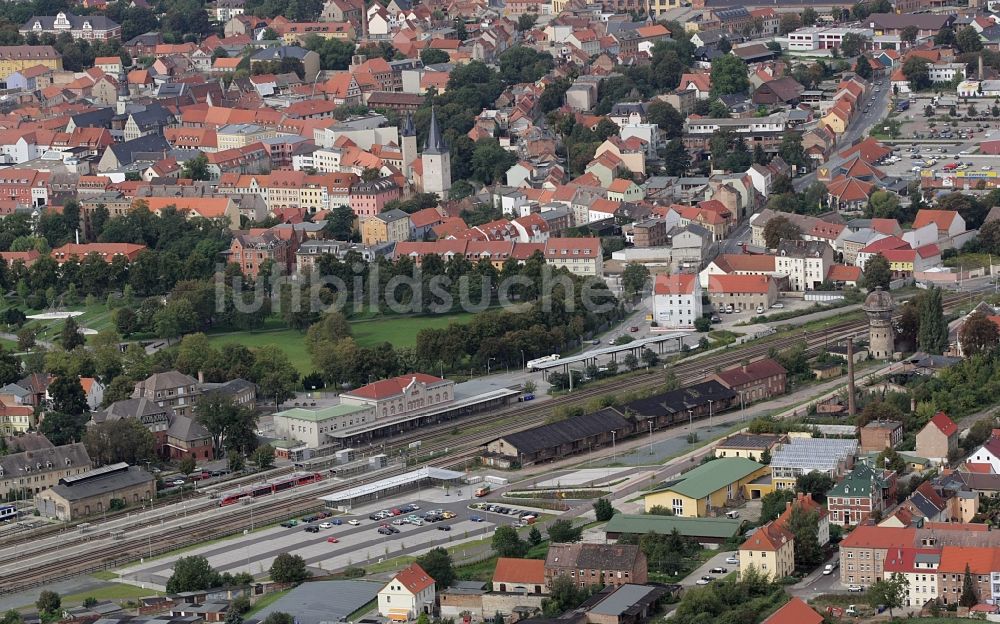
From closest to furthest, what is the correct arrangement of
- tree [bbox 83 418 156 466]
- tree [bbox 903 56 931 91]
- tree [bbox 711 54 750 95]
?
tree [bbox 83 418 156 466] → tree [bbox 711 54 750 95] → tree [bbox 903 56 931 91]

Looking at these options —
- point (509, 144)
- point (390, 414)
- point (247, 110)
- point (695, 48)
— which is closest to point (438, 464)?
point (390, 414)

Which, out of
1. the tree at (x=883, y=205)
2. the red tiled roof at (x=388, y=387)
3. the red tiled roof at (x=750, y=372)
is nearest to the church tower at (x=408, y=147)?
the tree at (x=883, y=205)

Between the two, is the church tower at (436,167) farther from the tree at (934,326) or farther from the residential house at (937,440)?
the residential house at (937,440)

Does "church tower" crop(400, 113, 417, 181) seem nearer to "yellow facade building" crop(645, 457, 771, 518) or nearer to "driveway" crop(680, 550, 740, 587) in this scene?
"yellow facade building" crop(645, 457, 771, 518)

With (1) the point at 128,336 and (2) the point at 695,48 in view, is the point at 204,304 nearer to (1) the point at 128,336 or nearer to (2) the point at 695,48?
(1) the point at 128,336

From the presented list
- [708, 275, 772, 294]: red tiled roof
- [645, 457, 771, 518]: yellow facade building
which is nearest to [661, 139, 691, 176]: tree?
[708, 275, 772, 294]: red tiled roof

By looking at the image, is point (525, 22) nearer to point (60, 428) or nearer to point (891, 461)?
point (60, 428)

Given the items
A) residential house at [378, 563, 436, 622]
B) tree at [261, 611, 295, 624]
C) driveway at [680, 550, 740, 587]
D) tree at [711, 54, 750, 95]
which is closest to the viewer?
tree at [261, 611, 295, 624]
